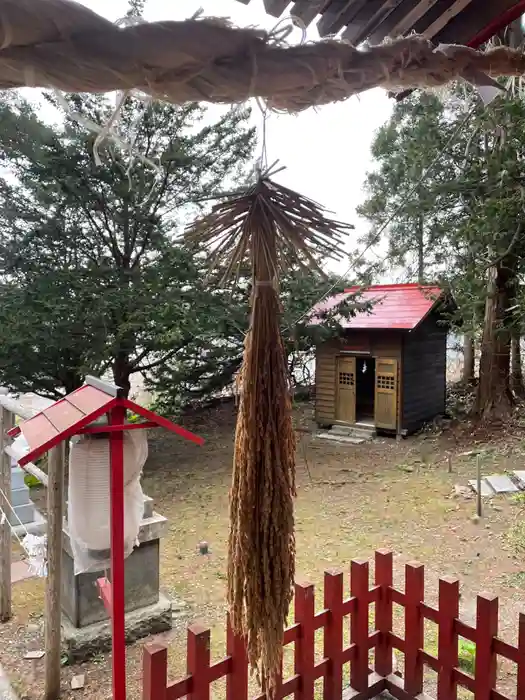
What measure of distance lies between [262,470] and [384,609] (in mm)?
1317

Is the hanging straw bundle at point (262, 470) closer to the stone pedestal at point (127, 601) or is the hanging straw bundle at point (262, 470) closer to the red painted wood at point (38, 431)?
the red painted wood at point (38, 431)

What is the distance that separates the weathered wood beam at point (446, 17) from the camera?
2.98 ft

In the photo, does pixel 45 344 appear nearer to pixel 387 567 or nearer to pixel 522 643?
pixel 387 567

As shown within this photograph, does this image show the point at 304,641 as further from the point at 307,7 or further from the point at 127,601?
the point at 307,7

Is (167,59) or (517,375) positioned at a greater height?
(167,59)

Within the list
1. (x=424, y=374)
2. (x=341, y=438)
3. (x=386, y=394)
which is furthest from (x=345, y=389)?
(x=424, y=374)

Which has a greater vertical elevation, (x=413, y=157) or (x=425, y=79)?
(x=413, y=157)

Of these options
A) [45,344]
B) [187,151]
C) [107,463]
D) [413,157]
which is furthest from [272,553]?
[413,157]

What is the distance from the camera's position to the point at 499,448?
18.9 feet

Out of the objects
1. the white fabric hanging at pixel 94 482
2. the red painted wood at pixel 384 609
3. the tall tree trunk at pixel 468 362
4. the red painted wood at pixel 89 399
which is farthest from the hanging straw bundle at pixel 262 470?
the tall tree trunk at pixel 468 362

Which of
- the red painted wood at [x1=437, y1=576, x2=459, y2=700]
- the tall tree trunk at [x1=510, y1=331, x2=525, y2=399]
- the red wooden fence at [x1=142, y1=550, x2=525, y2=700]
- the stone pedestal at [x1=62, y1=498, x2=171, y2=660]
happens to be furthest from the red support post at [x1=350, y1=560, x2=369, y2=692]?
the tall tree trunk at [x1=510, y1=331, x2=525, y2=399]

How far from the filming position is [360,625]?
168 centimetres

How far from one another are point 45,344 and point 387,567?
3750 mm

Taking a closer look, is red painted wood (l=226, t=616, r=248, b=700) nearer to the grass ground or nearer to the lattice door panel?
the grass ground
